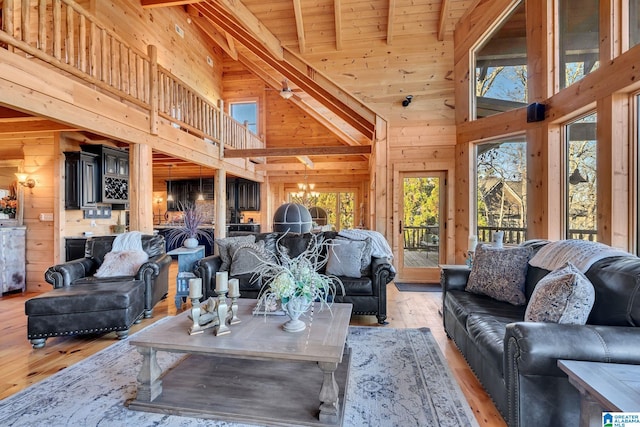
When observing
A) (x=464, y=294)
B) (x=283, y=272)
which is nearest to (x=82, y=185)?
(x=283, y=272)

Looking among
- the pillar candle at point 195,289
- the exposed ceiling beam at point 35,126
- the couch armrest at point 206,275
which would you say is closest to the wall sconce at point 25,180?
the exposed ceiling beam at point 35,126

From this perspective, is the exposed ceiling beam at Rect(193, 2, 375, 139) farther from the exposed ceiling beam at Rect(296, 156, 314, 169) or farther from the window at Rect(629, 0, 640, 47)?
the window at Rect(629, 0, 640, 47)

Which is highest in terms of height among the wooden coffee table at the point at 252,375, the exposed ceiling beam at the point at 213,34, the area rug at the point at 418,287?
the exposed ceiling beam at the point at 213,34

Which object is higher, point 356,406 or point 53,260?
point 53,260

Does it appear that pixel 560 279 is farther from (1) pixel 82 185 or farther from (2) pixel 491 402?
(1) pixel 82 185

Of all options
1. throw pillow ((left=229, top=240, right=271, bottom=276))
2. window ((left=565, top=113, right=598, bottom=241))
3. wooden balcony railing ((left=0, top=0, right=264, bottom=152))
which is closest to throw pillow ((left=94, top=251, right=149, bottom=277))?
throw pillow ((left=229, top=240, right=271, bottom=276))

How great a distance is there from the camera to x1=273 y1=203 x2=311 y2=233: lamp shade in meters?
6.68

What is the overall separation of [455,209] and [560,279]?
3710mm

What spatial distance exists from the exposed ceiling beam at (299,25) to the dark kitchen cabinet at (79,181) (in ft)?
13.0

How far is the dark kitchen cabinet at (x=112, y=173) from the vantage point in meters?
5.30

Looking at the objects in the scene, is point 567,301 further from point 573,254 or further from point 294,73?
point 294,73

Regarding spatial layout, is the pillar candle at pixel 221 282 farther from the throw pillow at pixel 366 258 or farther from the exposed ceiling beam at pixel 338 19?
the exposed ceiling beam at pixel 338 19

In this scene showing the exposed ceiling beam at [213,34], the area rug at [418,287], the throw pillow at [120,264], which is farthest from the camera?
the exposed ceiling beam at [213,34]

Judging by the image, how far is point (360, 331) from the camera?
10.8 feet
